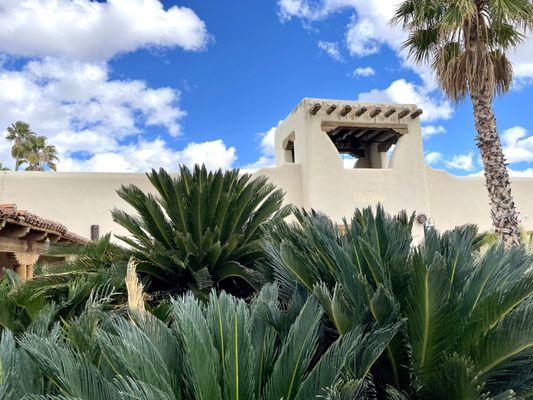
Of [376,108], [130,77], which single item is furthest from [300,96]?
[130,77]

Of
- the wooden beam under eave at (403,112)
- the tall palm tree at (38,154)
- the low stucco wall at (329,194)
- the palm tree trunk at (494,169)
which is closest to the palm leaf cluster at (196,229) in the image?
the palm tree trunk at (494,169)

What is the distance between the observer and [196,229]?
7.83 meters

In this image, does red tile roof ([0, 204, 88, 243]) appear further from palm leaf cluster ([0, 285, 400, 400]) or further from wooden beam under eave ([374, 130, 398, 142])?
wooden beam under eave ([374, 130, 398, 142])

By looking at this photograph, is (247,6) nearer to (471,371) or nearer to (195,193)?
(195,193)

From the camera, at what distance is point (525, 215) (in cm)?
2147

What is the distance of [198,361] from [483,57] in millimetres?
10799

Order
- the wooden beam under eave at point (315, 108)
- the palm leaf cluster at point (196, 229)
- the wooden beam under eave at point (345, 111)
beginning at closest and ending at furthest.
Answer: the palm leaf cluster at point (196, 229) → the wooden beam under eave at point (315, 108) → the wooden beam under eave at point (345, 111)

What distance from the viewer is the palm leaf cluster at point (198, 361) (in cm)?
270

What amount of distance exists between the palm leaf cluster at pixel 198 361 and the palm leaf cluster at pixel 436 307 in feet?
0.70

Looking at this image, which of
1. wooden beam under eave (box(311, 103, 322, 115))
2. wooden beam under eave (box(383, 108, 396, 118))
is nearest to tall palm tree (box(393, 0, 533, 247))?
wooden beam under eave (box(311, 103, 322, 115))

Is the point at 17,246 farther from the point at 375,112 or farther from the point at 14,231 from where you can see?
the point at 375,112

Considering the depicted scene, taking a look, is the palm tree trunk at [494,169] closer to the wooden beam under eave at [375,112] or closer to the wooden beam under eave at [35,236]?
the wooden beam under eave at [375,112]

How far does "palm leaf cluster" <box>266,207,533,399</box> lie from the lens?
3119 millimetres

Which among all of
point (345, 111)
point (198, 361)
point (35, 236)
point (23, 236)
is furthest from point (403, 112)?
point (198, 361)
